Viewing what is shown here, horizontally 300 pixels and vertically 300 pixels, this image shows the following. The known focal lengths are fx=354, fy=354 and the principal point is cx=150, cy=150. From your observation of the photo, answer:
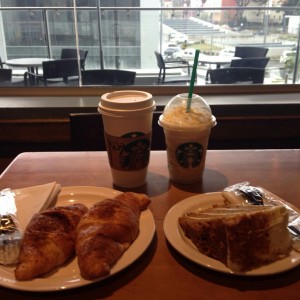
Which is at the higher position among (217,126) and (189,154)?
(189,154)

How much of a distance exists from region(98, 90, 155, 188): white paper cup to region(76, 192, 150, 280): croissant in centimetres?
17

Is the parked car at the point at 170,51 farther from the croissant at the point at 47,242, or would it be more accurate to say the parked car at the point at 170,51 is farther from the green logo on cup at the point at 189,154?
the croissant at the point at 47,242

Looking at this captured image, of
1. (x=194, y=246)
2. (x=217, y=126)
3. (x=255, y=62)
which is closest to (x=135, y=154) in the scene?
(x=194, y=246)

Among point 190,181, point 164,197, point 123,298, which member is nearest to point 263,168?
point 190,181

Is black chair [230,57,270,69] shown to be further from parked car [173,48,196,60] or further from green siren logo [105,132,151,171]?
green siren logo [105,132,151,171]

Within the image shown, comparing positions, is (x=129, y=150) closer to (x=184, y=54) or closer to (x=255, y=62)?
(x=184, y=54)

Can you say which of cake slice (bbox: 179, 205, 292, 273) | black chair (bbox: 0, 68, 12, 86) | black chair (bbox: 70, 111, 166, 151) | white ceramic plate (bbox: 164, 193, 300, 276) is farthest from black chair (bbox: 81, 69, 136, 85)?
cake slice (bbox: 179, 205, 292, 273)

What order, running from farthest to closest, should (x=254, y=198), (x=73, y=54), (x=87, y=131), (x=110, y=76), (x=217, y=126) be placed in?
(x=73, y=54), (x=110, y=76), (x=217, y=126), (x=87, y=131), (x=254, y=198)

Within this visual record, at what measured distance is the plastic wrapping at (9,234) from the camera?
2.08 ft

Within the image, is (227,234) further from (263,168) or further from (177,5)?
(177,5)

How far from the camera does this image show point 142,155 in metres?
0.92

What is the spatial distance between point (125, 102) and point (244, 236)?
1.40 ft

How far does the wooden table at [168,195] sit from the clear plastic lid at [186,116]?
175 millimetres

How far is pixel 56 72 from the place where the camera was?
7.69 ft
